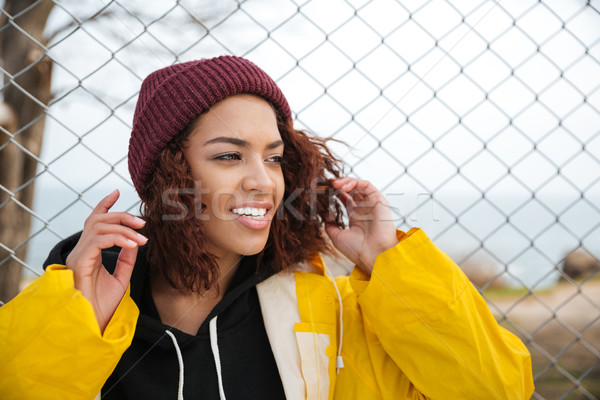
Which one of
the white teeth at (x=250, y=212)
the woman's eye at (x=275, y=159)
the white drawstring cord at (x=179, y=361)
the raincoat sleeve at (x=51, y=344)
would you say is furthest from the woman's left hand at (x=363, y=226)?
the raincoat sleeve at (x=51, y=344)

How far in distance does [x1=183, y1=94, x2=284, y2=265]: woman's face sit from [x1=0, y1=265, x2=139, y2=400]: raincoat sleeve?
1.52ft

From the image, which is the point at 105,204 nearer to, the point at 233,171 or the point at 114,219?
the point at 114,219

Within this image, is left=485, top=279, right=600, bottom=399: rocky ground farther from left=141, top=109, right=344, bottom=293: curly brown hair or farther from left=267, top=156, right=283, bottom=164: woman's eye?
left=267, top=156, right=283, bottom=164: woman's eye

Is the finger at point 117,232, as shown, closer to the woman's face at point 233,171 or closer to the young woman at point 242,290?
the young woman at point 242,290

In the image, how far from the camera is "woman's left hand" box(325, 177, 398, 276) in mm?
1544

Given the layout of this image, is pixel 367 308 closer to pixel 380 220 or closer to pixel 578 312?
pixel 380 220

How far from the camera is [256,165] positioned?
1416 millimetres

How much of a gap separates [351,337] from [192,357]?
1.86 feet

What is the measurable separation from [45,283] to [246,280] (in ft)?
2.13

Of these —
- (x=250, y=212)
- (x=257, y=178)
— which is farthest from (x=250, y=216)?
(x=257, y=178)

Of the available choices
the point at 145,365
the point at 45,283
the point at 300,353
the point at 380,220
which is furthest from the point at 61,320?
the point at 380,220

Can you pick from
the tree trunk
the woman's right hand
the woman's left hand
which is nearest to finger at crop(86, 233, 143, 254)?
the woman's right hand

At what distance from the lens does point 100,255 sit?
1227 millimetres

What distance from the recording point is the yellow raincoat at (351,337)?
1128mm
